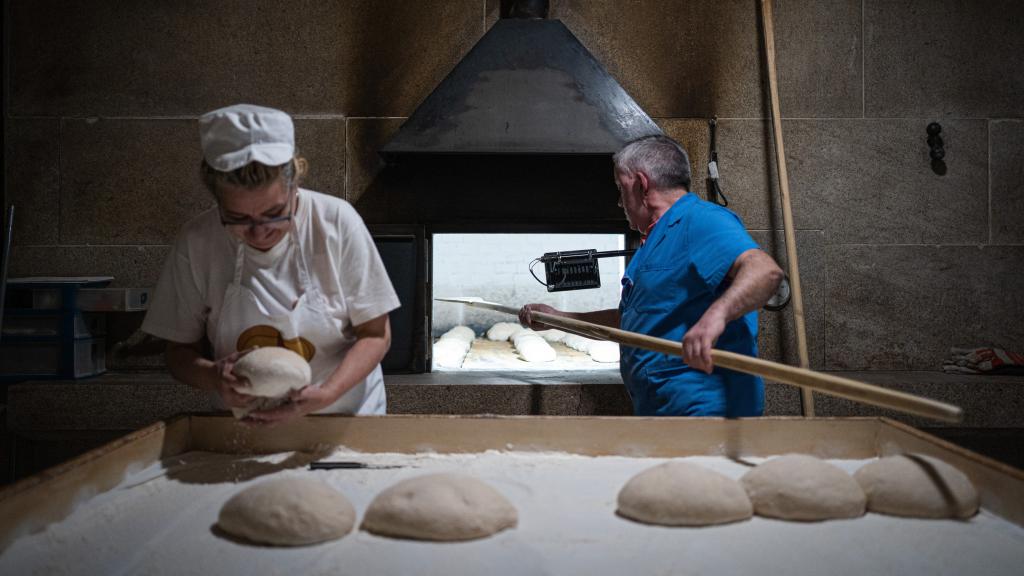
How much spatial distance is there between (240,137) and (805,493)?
106cm

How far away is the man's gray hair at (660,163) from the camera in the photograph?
1852 millimetres

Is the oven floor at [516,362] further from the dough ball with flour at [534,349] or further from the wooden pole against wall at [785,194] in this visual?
the wooden pole against wall at [785,194]

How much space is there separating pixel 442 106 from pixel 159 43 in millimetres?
1260

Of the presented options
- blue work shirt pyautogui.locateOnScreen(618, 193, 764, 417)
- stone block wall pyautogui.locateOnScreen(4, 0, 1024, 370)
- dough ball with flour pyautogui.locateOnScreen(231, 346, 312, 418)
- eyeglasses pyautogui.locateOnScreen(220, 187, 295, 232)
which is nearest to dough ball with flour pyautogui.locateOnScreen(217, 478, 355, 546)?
dough ball with flour pyautogui.locateOnScreen(231, 346, 312, 418)

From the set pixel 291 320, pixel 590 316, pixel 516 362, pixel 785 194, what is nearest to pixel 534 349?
pixel 516 362

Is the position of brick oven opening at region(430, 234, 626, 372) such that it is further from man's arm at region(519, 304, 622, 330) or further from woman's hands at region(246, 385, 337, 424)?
woman's hands at region(246, 385, 337, 424)

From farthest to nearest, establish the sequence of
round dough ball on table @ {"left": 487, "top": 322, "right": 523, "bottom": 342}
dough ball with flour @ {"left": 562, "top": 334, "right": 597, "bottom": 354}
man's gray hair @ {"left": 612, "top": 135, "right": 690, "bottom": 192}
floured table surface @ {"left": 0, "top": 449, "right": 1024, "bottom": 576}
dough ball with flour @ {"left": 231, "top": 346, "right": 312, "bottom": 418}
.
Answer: round dough ball on table @ {"left": 487, "top": 322, "right": 523, "bottom": 342} → dough ball with flour @ {"left": 562, "top": 334, "right": 597, "bottom": 354} → man's gray hair @ {"left": 612, "top": 135, "right": 690, "bottom": 192} → dough ball with flour @ {"left": 231, "top": 346, "right": 312, "bottom": 418} → floured table surface @ {"left": 0, "top": 449, "right": 1024, "bottom": 576}

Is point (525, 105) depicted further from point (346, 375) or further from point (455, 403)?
point (346, 375)

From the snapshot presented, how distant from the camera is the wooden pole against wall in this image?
2658 millimetres

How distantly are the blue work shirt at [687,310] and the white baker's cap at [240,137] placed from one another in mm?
963

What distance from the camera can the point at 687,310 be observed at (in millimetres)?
1693

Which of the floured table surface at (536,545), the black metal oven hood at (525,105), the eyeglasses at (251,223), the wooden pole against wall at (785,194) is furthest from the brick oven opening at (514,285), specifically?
the floured table surface at (536,545)

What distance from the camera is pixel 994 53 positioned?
289cm

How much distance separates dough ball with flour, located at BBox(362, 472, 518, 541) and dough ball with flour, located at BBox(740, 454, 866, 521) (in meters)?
0.37
